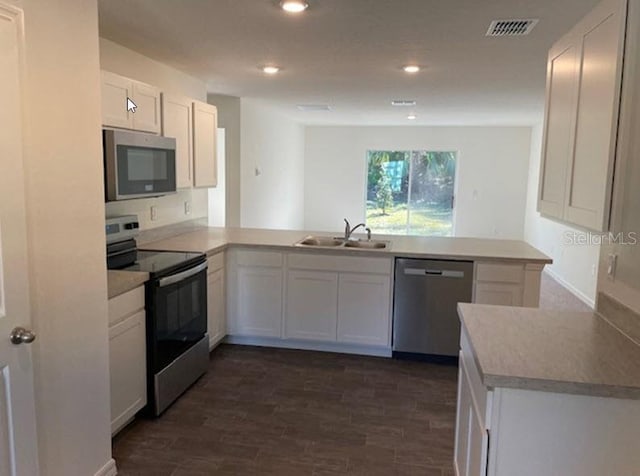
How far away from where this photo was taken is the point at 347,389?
3.36 m

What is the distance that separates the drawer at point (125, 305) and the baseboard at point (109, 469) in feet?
2.10

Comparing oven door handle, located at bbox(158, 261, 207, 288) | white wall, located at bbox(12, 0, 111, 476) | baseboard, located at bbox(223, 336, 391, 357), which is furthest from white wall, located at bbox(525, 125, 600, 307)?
white wall, located at bbox(12, 0, 111, 476)

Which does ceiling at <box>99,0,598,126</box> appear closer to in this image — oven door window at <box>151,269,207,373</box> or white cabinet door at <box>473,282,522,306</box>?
oven door window at <box>151,269,207,373</box>

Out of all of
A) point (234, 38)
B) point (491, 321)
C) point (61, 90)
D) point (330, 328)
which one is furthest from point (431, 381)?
point (61, 90)

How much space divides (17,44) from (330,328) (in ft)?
9.59

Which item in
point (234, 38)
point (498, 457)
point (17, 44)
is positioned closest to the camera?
point (498, 457)

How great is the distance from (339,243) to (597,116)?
2846mm

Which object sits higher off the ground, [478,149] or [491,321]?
[478,149]

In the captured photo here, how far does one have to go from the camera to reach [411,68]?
3.91 meters

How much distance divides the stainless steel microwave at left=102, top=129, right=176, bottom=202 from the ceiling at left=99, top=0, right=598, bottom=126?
26.6 inches

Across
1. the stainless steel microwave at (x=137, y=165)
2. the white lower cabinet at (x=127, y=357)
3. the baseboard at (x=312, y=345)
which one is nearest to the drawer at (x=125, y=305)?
the white lower cabinet at (x=127, y=357)

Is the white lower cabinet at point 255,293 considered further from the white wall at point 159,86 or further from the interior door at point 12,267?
the interior door at point 12,267

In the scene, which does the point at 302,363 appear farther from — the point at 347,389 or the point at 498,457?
the point at 498,457

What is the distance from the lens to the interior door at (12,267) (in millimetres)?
1599
